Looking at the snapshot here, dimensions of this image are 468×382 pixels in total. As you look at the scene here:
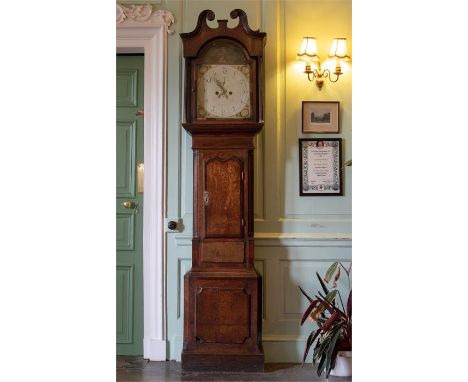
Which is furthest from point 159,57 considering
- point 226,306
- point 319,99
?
point 226,306

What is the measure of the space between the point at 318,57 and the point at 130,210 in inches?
61.6

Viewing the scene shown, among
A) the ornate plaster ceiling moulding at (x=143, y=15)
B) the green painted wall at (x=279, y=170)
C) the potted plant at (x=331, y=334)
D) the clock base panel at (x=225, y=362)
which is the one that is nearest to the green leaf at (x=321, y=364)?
the potted plant at (x=331, y=334)

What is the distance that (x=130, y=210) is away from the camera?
3771mm

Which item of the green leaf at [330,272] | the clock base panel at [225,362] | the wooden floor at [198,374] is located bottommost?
the wooden floor at [198,374]

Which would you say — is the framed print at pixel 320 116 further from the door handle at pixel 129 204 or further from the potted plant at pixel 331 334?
the door handle at pixel 129 204

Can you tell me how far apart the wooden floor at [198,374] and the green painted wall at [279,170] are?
117mm

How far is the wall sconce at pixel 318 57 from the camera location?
355 cm

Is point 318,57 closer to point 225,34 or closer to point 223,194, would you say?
point 225,34

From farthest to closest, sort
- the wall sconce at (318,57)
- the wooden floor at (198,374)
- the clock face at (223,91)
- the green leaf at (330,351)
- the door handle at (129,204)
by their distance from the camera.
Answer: the door handle at (129,204), the wall sconce at (318,57), the clock face at (223,91), the wooden floor at (198,374), the green leaf at (330,351)

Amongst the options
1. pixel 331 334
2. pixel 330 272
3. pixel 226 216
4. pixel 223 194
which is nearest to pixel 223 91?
pixel 223 194
